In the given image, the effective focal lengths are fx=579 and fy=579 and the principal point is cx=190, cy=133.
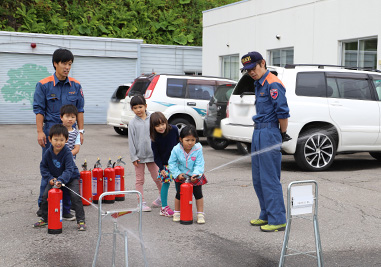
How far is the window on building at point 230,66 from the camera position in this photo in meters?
23.3

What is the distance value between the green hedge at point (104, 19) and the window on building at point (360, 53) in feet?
51.7

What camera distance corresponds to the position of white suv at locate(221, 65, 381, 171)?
410 inches

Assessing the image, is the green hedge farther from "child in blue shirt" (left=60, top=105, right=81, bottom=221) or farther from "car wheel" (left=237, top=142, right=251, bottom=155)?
"child in blue shirt" (left=60, top=105, right=81, bottom=221)

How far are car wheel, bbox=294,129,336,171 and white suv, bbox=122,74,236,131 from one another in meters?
5.05

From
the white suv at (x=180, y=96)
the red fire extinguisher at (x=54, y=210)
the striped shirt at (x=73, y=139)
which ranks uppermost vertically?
the white suv at (x=180, y=96)

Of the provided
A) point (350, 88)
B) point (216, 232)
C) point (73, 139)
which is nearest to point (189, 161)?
point (216, 232)

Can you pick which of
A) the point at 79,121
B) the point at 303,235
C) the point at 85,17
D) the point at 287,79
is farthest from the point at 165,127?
the point at 85,17

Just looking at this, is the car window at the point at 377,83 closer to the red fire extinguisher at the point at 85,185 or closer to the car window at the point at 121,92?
the red fire extinguisher at the point at 85,185

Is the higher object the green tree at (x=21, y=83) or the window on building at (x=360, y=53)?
the window on building at (x=360, y=53)

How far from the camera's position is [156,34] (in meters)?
33.2

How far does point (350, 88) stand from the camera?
10.9m

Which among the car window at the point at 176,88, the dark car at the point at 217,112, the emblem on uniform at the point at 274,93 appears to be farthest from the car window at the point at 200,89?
the emblem on uniform at the point at 274,93

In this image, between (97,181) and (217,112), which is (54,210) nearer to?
(97,181)

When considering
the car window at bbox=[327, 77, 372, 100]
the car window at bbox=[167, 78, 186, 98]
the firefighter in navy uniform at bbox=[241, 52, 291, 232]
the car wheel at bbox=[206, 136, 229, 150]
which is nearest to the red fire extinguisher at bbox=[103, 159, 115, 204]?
the firefighter in navy uniform at bbox=[241, 52, 291, 232]
